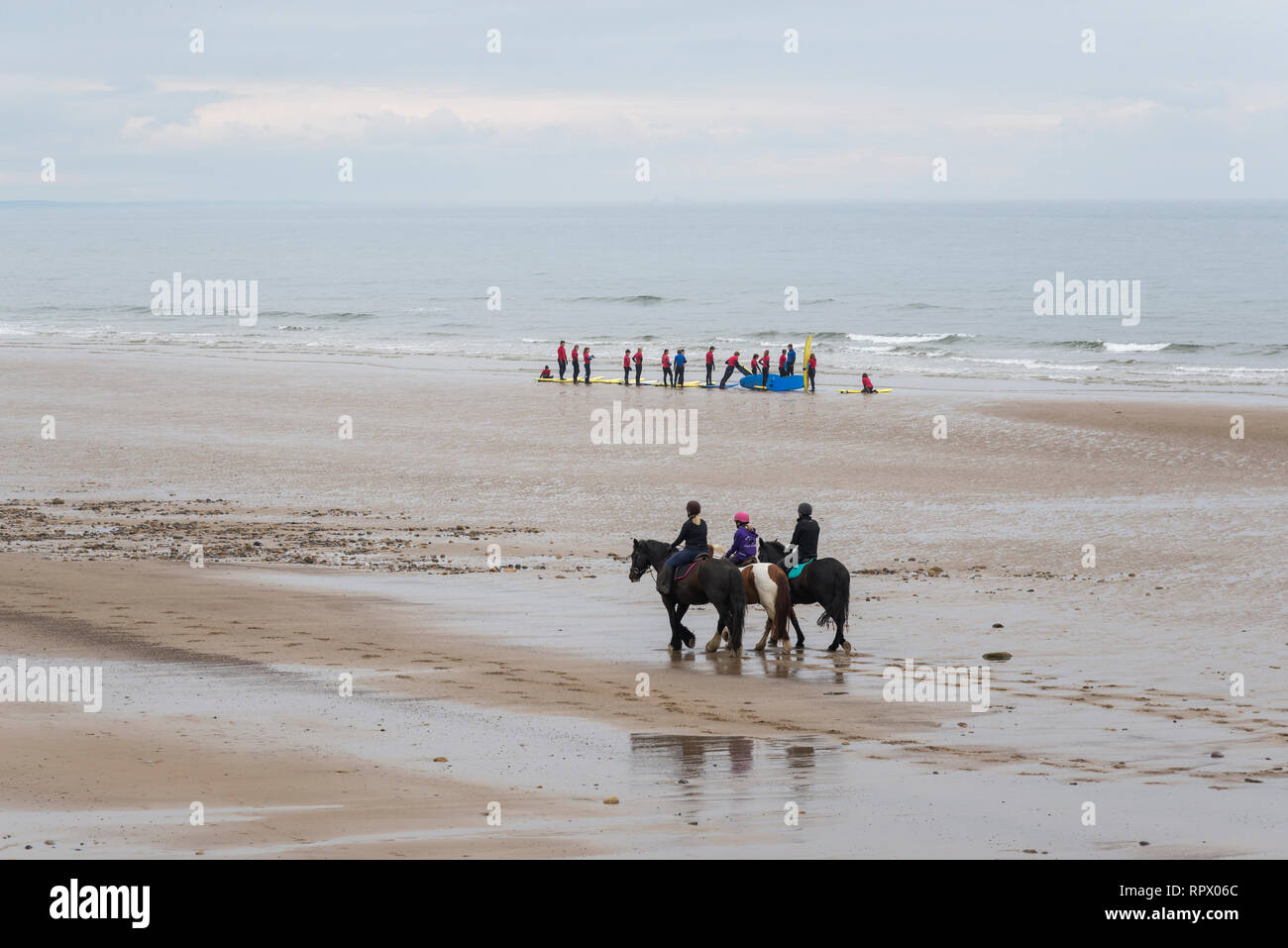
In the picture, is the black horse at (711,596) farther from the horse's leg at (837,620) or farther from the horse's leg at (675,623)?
the horse's leg at (837,620)

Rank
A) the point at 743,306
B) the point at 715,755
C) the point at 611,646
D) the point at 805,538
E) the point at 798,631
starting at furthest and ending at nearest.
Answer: the point at 743,306
the point at 805,538
the point at 798,631
the point at 611,646
the point at 715,755

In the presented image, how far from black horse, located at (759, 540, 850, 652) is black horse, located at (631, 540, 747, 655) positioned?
83 centimetres

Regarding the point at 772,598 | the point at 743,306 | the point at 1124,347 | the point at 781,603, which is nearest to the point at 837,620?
the point at 781,603

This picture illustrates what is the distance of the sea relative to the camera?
196ft

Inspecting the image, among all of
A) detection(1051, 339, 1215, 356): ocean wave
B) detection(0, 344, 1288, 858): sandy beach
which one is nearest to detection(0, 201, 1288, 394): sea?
detection(1051, 339, 1215, 356): ocean wave

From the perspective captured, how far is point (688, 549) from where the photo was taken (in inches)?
601

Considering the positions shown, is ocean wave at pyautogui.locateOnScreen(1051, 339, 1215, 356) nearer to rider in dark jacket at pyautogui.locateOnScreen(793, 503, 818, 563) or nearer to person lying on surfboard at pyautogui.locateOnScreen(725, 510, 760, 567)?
rider in dark jacket at pyautogui.locateOnScreen(793, 503, 818, 563)

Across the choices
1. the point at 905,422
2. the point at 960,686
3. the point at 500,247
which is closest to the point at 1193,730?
the point at 960,686

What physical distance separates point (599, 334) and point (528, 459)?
41.1m

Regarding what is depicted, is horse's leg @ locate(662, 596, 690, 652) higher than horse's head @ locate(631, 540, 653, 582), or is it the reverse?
horse's head @ locate(631, 540, 653, 582)

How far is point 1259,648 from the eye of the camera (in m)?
15.1

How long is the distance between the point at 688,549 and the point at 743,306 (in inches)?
2868

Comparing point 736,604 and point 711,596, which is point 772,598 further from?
point 711,596

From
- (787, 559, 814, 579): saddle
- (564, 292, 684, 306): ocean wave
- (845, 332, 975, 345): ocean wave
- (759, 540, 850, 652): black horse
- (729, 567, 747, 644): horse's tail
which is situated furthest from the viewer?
(564, 292, 684, 306): ocean wave
